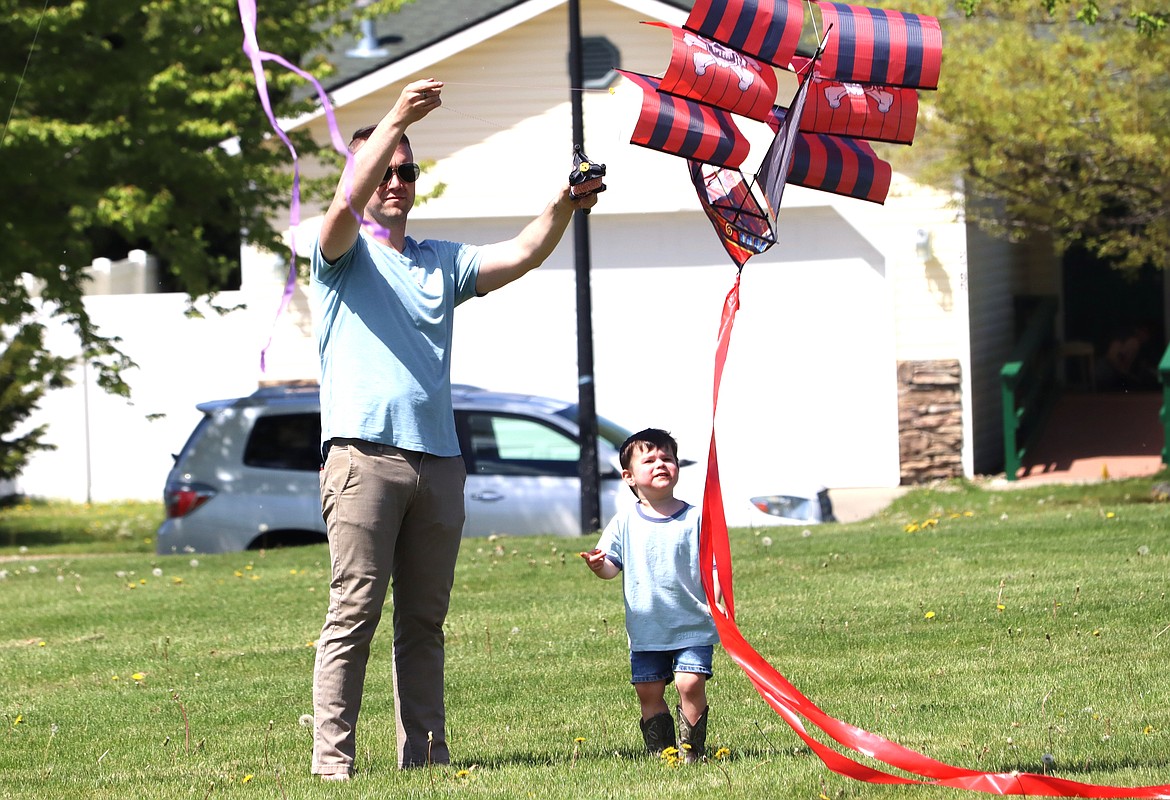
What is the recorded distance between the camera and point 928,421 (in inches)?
607

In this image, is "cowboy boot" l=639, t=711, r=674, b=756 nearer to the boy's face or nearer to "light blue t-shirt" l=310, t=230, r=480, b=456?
the boy's face

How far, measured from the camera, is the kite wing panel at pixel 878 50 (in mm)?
4742

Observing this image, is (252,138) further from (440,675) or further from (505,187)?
(440,675)

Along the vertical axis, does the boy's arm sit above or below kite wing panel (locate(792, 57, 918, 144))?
below

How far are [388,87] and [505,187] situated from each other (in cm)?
153

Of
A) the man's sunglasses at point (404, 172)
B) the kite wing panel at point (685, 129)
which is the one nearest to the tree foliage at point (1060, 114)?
the kite wing panel at point (685, 129)

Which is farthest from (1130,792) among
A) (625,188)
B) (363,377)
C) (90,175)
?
(625,188)

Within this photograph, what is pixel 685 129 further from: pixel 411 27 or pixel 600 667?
pixel 411 27

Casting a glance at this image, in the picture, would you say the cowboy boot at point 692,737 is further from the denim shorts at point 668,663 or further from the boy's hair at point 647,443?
the boy's hair at point 647,443

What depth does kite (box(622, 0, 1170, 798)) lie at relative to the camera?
439 cm

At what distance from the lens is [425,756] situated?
4.65m

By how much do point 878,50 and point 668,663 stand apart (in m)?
1.94

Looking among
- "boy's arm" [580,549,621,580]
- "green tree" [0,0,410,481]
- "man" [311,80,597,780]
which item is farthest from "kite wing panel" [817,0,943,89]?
"green tree" [0,0,410,481]

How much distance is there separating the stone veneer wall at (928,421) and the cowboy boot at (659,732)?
11059mm
